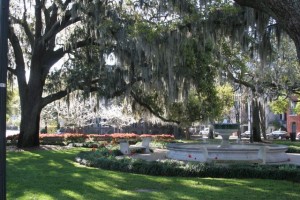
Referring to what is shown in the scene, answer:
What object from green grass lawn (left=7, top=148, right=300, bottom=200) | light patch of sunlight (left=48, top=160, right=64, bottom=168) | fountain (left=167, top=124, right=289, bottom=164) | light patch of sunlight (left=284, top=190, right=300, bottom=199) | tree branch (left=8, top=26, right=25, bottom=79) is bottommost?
light patch of sunlight (left=284, top=190, right=300, bottom=199)

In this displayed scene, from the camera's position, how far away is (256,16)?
42.4ft

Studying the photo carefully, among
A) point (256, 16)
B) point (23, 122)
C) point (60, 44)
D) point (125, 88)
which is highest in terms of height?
point (60, 44)

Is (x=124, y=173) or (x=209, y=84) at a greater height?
(x=209, y=84)

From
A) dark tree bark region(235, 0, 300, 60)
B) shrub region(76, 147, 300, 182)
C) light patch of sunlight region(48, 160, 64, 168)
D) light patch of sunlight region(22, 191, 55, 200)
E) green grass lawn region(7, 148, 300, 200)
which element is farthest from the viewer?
light patch of sunlight region(48, 160, 64, 168)

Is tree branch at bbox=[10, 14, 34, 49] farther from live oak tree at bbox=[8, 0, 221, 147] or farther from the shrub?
the shrub

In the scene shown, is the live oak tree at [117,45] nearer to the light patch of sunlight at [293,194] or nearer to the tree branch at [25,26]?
the tree branch at [25,26]

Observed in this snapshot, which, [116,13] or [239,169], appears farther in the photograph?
[116,13]

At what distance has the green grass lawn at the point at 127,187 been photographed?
898cm

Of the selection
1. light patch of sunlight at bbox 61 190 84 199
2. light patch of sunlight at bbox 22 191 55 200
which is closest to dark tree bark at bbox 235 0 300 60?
light patch of sunlight at bbox 61 190 84 199

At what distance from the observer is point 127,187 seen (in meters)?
10.1

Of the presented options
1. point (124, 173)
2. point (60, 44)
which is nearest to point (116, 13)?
point (60, 44)

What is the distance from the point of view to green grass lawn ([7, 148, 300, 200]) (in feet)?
29.5

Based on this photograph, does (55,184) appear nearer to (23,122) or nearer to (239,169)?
(239,169)

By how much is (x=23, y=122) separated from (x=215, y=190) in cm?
1650
